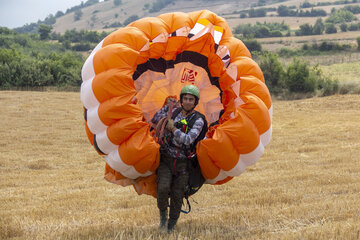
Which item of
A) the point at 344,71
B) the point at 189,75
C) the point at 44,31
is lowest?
the point at 44,31

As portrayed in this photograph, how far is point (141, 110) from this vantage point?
5.88 meters

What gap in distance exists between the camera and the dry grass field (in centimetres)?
598

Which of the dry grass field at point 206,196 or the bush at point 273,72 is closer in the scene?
the dry grass field at point 206,196

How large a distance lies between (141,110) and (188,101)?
2.19 feet

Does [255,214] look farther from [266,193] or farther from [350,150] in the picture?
[350,150]

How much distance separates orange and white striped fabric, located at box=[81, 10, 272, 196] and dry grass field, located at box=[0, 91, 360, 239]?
2.94ft

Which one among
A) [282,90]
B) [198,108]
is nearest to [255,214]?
[198,108]

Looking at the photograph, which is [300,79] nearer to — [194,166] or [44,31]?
[194,166]

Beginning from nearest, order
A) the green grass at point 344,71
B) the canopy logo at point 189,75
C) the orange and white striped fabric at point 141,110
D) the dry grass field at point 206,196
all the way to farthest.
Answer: the orange and white striped fabric at point 141,110, the dry grass field at point 206,196, the canopy logo at point 189,75, the green grass at point 344,71

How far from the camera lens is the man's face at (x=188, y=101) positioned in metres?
6.01

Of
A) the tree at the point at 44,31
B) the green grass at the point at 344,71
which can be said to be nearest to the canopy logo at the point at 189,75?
the green grass at the point at 344,71

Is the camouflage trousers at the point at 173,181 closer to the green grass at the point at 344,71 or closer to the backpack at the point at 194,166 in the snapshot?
the backpack at the point at 194,166

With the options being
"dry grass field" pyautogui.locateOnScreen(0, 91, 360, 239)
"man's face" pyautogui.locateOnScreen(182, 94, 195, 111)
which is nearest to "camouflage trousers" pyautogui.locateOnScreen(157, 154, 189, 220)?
"dry grass field" pyautogui.locateOnScreen(0, 91, 360, 239)

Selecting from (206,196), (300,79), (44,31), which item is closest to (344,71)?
(300,79)
